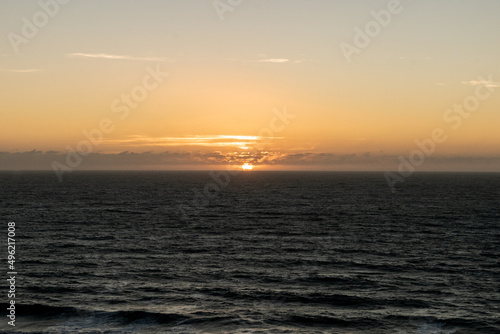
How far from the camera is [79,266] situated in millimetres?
45812

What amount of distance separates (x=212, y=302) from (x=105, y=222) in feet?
158

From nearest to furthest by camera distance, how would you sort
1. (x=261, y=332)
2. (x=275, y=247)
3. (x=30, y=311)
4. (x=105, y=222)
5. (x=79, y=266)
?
(x=261, y=332), (x=30, y=311), (x=79, y=266), (x=275, y=247), (x=105, y=222)

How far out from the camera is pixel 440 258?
50906 mm

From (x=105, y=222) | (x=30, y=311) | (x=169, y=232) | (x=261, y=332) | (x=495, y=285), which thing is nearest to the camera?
(x=261, y=332)

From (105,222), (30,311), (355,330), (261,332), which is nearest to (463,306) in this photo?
(355,330)

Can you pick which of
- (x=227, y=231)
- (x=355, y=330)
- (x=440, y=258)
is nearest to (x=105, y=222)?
(x=227, y=231)

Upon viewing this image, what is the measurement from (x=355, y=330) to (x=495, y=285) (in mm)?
17219

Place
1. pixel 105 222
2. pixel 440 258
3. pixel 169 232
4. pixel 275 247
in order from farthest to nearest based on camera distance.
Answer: pixel 105 222
pixel 169 232
pixel 275 247
pixel 440 258

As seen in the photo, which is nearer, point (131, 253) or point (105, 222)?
point (131, 253)

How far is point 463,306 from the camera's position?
34844mm

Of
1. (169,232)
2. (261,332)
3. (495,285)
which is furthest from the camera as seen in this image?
(169,232)

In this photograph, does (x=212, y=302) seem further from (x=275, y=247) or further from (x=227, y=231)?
(x=227, y=231)

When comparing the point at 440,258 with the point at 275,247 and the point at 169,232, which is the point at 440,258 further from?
the point at 169,232

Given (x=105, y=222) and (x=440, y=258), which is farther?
(x=105, y=222)
